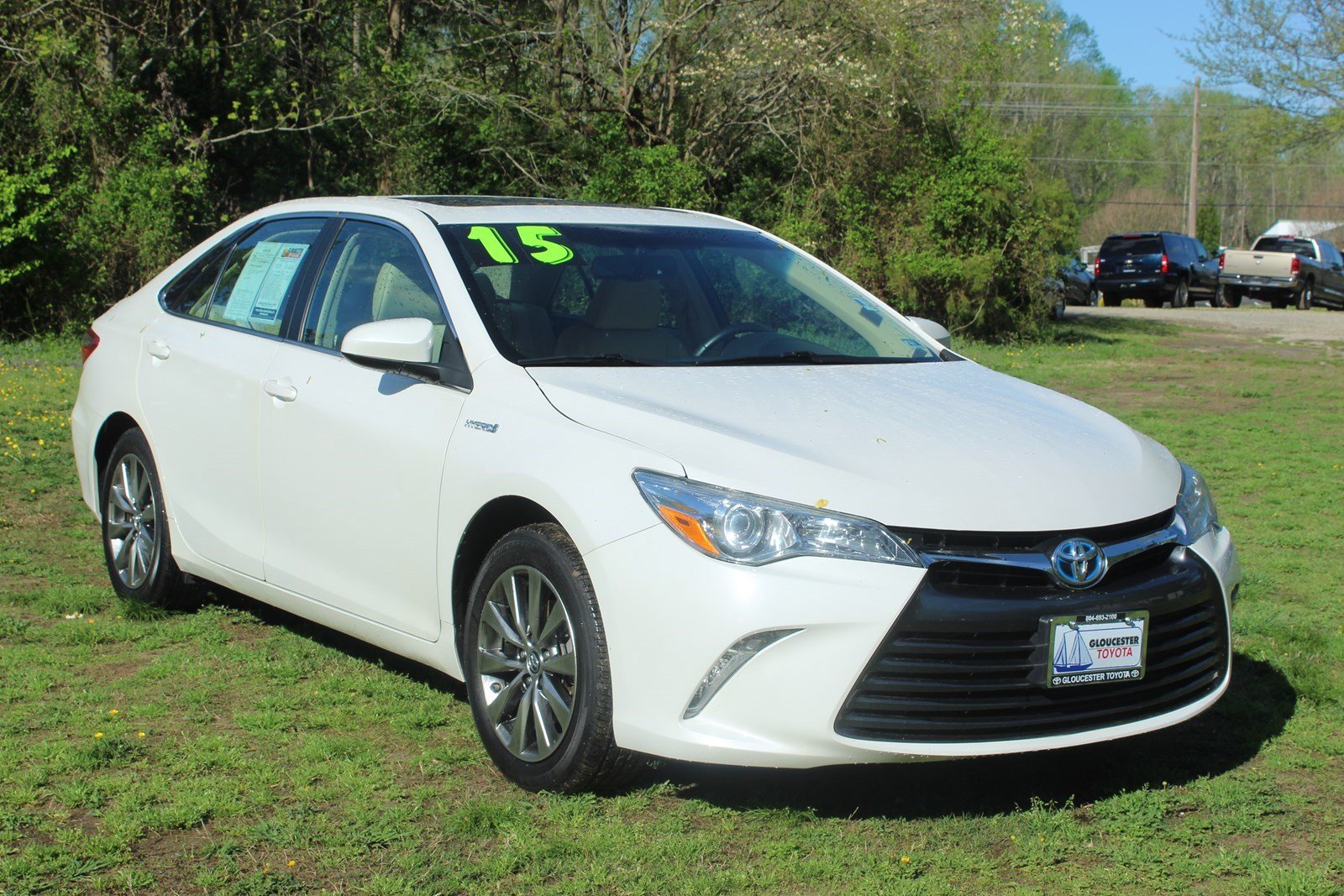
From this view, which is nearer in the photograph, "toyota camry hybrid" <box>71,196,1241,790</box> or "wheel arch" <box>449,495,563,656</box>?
"toyota camry hybrid" <box>71,196,1241,790</box>

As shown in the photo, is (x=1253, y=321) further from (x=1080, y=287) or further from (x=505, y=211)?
(x=505, y=211)

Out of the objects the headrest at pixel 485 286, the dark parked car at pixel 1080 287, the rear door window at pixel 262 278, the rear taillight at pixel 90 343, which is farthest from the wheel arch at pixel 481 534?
the dark parked car at pixel 1080 287

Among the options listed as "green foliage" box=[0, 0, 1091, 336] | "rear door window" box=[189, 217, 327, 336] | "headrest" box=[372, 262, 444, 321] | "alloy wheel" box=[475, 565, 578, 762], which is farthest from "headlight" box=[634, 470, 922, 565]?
"green foliage" box=[0, 0, 1091, 336]

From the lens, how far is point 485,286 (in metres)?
4.54

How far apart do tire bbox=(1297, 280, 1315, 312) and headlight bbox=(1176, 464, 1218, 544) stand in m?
35.0

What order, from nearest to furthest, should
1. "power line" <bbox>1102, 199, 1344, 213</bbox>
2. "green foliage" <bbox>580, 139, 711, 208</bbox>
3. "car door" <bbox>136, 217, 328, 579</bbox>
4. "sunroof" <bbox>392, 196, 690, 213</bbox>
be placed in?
1. "car door" <bbox>136, 217, 328, 579</bbox>
2. "sunroof" <bbox>392, 196, 690, 213</bbox>
3. "green foliage" <bbox>580, 139, 711, 208</bbox>
4. "power line" <bbox>1102, 199, 1344, 213</bbox>

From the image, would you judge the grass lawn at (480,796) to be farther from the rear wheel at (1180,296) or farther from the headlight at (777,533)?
the rear wheel at (1180,296)

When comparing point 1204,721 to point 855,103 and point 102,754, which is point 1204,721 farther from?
point 855,103

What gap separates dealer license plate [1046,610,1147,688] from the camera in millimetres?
3564

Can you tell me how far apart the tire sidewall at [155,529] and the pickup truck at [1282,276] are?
34.0 meters

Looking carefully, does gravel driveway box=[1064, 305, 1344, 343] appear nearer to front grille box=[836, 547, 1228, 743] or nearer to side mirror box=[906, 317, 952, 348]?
side mirror box=[906, 317, 952, 348]

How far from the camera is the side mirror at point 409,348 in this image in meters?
4.25

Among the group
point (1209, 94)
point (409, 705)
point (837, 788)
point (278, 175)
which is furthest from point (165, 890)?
point (1209, 94)

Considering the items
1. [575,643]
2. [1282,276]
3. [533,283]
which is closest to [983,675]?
[575,643]
